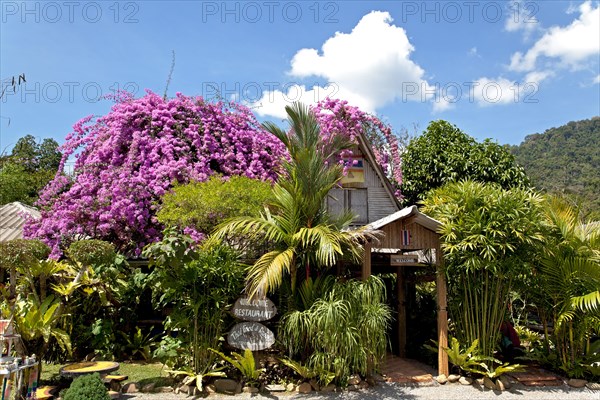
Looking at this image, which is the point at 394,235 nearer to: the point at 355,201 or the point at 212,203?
the point at 212,203

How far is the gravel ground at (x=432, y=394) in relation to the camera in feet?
23.5

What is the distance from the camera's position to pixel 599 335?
8656 mm

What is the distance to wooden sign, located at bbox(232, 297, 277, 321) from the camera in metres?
7.66

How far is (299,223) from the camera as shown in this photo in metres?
7.78

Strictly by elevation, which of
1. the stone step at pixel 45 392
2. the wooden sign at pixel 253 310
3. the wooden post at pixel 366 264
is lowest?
the stone step at pixel 45 392

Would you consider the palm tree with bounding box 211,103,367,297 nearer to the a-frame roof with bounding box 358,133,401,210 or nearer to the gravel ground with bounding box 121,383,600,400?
the gravel ground with bounding box 121,383,600,400

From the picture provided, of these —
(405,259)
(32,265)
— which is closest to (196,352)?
(32,265)

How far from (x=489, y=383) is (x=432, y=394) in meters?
1.19

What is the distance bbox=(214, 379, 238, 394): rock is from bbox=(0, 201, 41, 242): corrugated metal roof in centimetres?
947

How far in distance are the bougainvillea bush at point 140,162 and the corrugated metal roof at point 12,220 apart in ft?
8.48

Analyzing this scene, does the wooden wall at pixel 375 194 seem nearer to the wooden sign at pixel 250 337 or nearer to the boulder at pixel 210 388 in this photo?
the wooden sign at pixel 250 337

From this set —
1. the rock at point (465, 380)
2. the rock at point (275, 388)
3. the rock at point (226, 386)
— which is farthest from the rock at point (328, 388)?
the rock at point (465, 380)

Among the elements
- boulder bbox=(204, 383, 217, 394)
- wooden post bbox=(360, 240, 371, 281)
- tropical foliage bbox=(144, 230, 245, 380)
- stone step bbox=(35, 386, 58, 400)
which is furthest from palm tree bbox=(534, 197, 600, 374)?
stone step bbox=(35, 386, 58, 400)

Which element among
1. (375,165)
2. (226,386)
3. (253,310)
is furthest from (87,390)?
(375,165)
